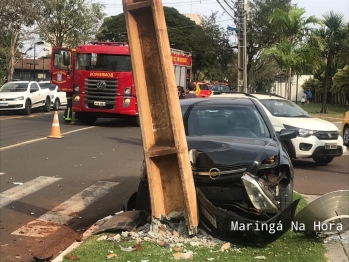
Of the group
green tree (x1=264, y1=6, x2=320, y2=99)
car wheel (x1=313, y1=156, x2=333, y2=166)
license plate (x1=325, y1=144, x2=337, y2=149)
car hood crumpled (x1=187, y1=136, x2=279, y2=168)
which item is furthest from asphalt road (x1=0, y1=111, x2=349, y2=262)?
green tree (x1=264, y1=6, x2=320, y2=99)

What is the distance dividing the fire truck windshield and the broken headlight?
16401mm

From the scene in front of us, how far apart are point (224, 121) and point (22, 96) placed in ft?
71.0

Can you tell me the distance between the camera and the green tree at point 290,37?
29.8m

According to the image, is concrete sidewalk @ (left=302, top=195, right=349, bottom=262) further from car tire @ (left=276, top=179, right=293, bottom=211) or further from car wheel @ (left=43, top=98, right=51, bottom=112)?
car wheel @ (left=43, top=98, right=51, bottom=112)

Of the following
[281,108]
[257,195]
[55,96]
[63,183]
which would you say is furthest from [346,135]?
[55,96]

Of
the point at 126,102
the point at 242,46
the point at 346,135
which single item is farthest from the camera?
the point at 242,46

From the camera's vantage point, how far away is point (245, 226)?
5.40 m

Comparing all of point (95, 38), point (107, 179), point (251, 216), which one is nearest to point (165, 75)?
point (251, 216)

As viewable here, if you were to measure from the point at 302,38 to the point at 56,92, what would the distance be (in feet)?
49.3

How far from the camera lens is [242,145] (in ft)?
19.9

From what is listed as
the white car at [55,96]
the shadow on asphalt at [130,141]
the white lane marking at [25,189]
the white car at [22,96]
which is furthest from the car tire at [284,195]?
the white car at [55,96]

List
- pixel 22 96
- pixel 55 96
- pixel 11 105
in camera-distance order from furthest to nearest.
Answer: pixel 55 96 < pixel 22 96 < pixel 11 105

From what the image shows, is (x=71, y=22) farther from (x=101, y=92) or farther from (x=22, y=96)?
(x=101, y=92)

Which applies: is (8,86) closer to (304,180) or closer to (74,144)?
(74,144)
